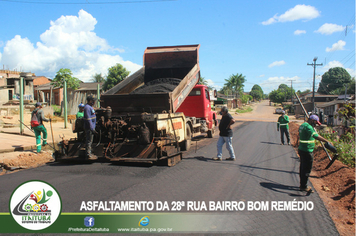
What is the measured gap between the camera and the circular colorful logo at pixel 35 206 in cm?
348

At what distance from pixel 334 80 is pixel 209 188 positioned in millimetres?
92416

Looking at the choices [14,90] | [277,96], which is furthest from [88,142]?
[277,96]

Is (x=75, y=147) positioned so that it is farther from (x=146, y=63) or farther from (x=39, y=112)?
(x=146, y=63)

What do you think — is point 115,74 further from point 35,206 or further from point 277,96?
point 277,96

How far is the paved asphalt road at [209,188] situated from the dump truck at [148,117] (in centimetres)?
37

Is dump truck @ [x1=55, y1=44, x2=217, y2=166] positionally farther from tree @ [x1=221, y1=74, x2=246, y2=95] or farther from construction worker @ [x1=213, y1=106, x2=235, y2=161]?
tree @ [x1=221, y1=74, x2=246, y2=95]

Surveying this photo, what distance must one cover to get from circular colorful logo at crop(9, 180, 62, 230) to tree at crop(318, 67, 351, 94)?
86835 millimetres

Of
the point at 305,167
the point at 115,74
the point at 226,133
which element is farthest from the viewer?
the point at 115,74

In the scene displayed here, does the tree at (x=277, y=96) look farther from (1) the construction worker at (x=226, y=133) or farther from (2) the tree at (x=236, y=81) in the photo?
(1) the construction worker at (x=226, y=133)

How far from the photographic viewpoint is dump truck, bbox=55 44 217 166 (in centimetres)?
640

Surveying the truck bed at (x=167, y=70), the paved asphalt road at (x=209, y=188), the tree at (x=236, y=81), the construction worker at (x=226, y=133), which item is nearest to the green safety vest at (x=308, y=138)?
the paved asphalt road at (x=209, y=188)

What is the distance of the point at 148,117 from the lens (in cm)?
646

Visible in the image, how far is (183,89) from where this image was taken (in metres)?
9.01

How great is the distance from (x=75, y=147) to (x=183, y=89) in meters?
4.07
